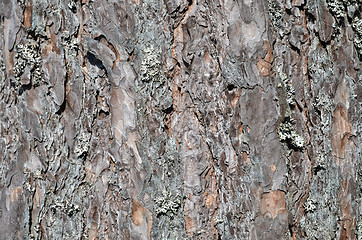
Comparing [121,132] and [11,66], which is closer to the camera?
[121,132]

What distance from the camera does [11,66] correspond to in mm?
1579

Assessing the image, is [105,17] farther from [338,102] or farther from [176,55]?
[338,102]

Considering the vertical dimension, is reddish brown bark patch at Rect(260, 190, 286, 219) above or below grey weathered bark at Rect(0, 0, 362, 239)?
below

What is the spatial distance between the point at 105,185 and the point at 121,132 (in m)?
0.22

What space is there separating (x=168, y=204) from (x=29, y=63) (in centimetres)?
80

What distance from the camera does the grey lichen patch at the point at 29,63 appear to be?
60.4 inches

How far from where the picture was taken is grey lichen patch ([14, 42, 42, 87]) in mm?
1535

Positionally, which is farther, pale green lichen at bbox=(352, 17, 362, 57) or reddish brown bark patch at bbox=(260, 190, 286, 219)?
pale green lichen at bbox=(352, 17, 362, 57)

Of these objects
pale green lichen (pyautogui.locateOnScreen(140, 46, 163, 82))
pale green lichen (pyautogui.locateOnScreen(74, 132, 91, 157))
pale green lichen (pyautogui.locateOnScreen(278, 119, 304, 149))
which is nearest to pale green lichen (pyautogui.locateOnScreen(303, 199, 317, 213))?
pale green lichen (pyautogui.locateOnScreen(278, 119, 304, 149))

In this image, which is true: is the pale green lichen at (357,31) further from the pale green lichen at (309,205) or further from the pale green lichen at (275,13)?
the pale green lichen at (309,205)

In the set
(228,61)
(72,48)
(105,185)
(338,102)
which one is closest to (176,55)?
(228,61)

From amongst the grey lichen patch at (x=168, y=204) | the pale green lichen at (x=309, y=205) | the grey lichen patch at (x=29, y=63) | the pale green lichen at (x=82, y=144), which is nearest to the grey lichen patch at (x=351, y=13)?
the pale green lichen at (x=309, y=205)

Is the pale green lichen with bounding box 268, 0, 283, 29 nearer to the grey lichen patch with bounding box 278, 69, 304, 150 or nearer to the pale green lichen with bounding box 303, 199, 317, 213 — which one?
the grey lichen patch with bounding box 278, 69, 304, 150

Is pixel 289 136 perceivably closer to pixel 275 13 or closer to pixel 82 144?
pixel 275 13
